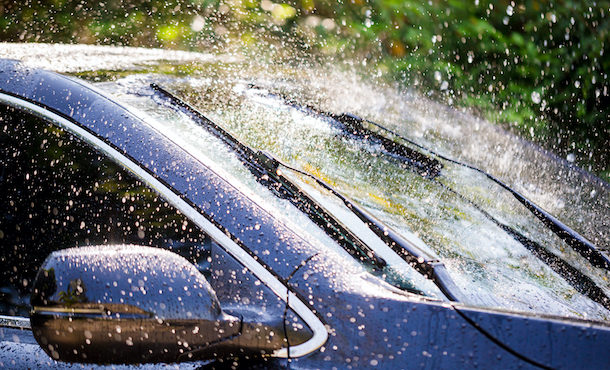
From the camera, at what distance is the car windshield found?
1309mm

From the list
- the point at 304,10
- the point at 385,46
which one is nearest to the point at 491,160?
the point at 385,46

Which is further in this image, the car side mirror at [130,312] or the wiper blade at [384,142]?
the wiper blade at [384,142]

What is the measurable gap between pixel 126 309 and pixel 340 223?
644mm

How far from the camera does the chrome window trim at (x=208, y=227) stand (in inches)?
44.3

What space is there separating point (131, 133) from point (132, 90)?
1.44 feet

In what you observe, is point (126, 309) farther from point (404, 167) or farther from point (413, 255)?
point (404, 167)

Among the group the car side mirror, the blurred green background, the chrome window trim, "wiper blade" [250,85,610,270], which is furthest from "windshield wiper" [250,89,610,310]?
the blurred green background

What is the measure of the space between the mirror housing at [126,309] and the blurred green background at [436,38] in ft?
14.5

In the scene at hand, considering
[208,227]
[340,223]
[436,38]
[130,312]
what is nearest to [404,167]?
[340,223]

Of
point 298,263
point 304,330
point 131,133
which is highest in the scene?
point 131,133

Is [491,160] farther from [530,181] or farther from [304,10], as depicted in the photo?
[304,10]

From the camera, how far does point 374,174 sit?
5.85ft

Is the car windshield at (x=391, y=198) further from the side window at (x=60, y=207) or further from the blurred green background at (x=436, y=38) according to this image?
the blurred green background at (x=436, y=38)

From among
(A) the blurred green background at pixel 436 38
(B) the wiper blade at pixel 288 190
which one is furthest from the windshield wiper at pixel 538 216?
(A) the blurred green background at pixel 436 38
